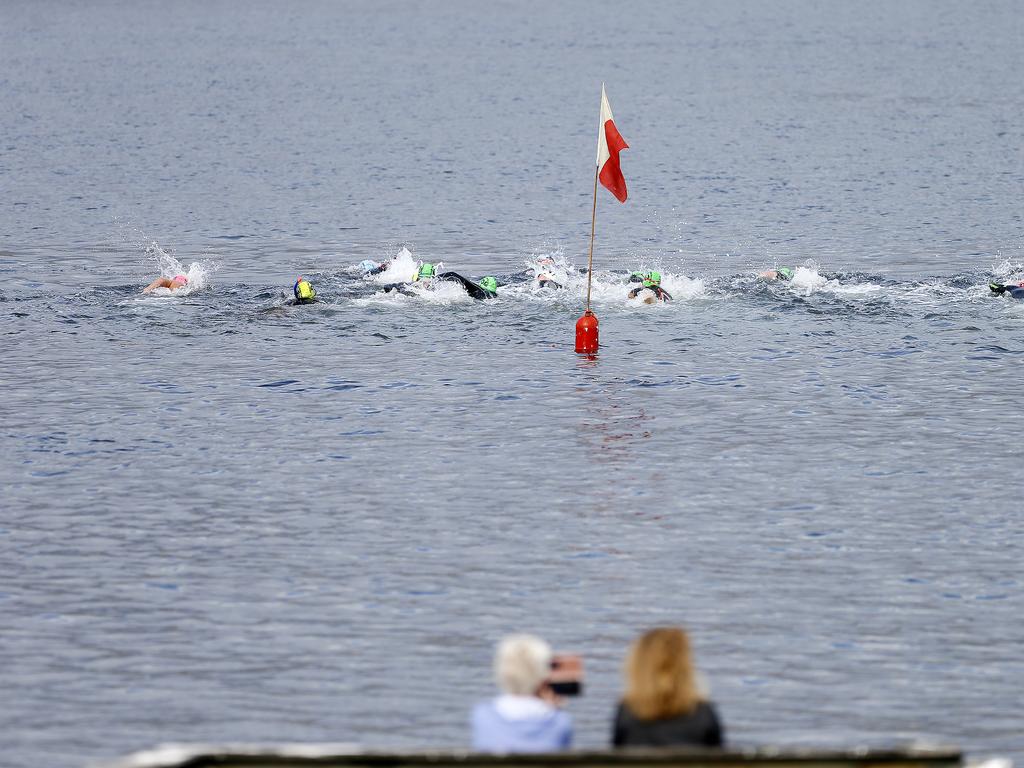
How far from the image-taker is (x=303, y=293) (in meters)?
34.2

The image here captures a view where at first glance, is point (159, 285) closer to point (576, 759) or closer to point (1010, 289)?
point (1010, 289)

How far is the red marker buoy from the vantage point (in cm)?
2961

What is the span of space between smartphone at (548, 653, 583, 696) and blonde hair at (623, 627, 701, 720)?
0.33m

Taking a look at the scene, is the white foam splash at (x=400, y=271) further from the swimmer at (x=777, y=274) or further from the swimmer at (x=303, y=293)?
the swimmer at (x=777, y=274)

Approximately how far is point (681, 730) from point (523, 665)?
98 centimetres

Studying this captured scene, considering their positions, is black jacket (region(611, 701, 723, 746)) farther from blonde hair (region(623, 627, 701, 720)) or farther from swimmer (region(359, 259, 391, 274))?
swimmer (region(359, 259, 391, 274))

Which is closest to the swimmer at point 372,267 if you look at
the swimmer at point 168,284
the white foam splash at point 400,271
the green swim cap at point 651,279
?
the white foam splash at point 400,271

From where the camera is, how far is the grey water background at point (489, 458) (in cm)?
1517

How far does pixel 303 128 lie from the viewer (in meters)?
80.9

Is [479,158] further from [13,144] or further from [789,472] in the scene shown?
[789,472]

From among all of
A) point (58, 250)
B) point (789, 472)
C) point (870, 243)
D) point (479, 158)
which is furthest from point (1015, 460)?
point (479, 158)

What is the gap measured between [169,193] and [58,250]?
15.2 metres

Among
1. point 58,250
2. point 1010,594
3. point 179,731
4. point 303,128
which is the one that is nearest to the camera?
point 179,731

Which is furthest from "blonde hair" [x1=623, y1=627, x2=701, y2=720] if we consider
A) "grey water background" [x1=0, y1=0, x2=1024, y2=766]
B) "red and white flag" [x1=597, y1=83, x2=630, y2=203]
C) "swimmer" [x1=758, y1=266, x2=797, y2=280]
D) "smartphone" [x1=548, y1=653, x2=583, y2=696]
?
"swimmer" [x1=758, y1=266, x2=797, y2=280]
